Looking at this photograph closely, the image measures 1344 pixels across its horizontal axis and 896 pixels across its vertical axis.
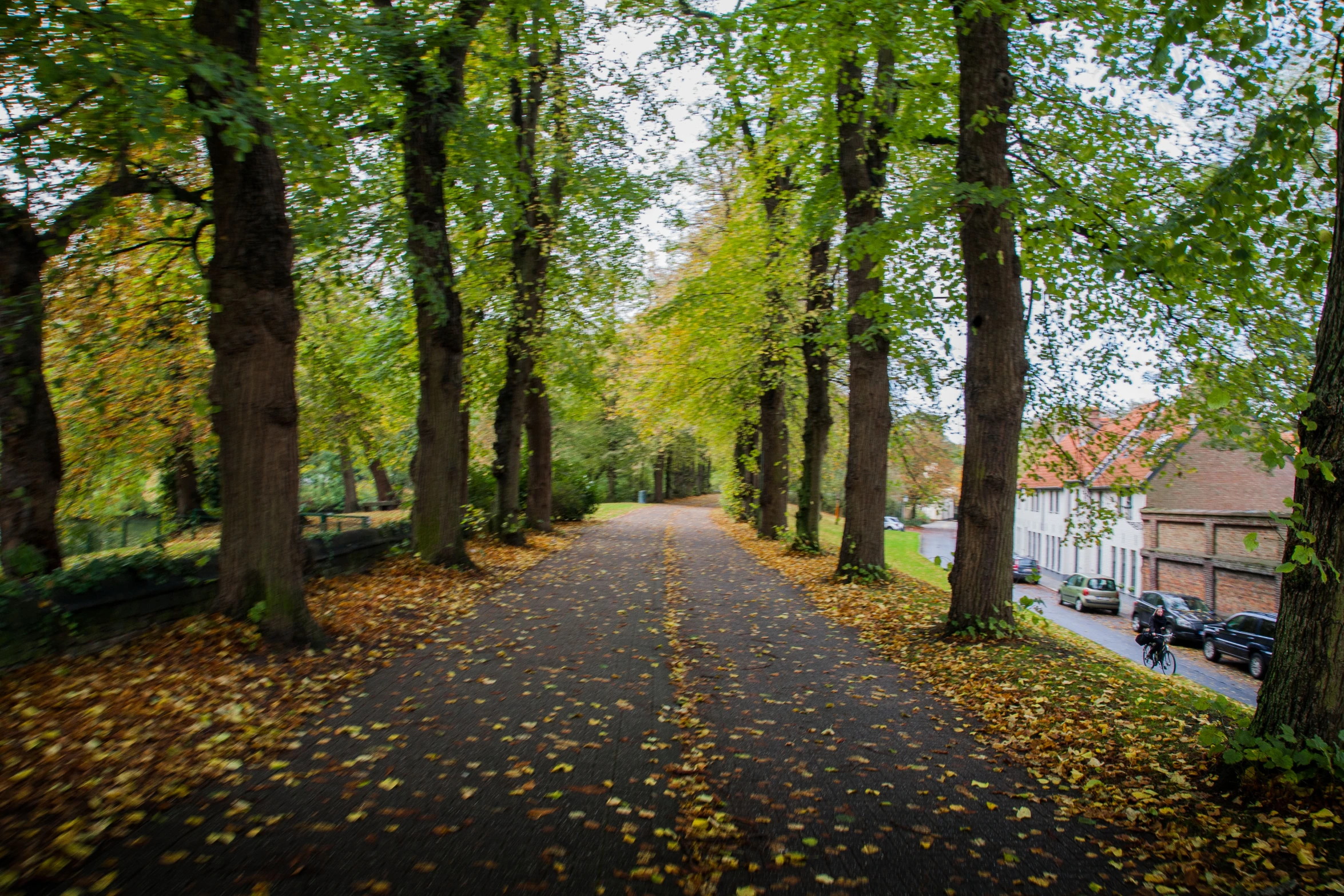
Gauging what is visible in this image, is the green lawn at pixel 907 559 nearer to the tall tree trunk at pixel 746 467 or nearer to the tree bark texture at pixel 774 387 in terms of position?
the tree bark texture at pixel 774 387

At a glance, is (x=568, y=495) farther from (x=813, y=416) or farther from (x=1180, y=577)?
(x=1180, y=577)

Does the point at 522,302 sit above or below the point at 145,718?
above

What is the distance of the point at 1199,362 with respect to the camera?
353 inches

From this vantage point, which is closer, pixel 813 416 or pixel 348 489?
pixel 813 416

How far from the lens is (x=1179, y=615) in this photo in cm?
2470

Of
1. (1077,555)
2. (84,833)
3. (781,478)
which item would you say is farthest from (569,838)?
(1077,555)

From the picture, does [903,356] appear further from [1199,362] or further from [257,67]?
[257,67]

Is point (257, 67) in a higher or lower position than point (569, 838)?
higher

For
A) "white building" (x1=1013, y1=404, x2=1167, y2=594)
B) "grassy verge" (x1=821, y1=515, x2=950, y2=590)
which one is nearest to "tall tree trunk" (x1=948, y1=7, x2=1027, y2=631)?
"white building" (x1=1013, y1=404, x2=1167, y2=594)

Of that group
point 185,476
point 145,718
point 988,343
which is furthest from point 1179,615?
point 185,476

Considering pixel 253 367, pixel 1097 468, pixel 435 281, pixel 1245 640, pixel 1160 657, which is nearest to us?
pixel 253 367

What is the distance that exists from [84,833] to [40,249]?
7571mm

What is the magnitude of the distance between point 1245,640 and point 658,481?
40.7 metres

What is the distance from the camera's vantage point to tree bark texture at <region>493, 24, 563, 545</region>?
16.1 m
